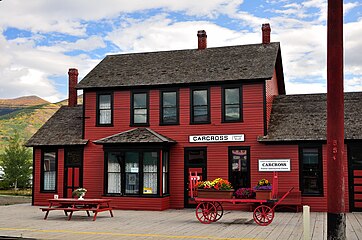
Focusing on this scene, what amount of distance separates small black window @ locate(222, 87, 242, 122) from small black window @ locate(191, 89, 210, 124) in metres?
0.81

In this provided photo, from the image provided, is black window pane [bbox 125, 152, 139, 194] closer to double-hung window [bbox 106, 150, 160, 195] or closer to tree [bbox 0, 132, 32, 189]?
double-hung window [bbox 106, 150, 160, 195]

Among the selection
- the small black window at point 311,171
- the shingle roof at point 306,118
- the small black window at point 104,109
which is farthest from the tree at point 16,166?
the small black window at point 311,171

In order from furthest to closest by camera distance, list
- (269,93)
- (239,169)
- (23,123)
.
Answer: (23,123), (269,93), (239,169)

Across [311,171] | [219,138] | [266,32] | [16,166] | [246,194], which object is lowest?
[246,194]

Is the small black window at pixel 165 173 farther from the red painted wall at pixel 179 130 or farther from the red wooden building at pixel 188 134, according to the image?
the red painted wall at pixel 179 130

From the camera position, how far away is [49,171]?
2589 centimetres

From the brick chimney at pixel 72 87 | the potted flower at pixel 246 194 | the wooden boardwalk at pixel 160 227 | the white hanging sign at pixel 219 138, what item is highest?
the brick chimney at pixel 72 87

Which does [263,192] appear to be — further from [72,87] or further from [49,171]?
[72,87]

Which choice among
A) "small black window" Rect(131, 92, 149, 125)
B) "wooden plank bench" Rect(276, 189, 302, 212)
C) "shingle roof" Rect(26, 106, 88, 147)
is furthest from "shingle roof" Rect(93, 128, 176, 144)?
"wooden plank bench" Rect(276, 189, 302, 212)

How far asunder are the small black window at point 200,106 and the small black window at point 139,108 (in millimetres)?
2436

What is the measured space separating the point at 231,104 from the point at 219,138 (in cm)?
166

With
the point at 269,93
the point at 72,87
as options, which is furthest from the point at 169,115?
the point at 72,87

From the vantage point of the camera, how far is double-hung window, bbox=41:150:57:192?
→ 25766 millimetres

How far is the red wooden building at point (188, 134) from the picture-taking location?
21.9 meters
